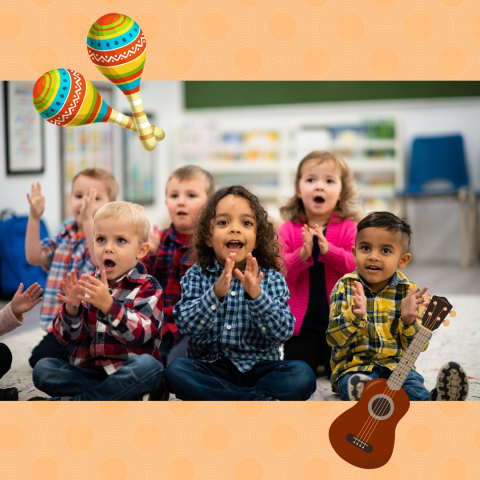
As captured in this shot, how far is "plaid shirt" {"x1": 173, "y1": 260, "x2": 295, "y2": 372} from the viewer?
4.49 ft

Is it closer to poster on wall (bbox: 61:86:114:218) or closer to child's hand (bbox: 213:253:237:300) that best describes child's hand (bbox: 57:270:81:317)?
child's hand (bbox: 213:253:237:300)

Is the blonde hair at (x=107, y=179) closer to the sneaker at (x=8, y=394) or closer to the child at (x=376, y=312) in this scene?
the sneaker at (x=8, y=394)

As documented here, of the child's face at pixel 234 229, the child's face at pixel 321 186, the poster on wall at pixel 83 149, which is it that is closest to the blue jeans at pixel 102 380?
the child's face at pixel 234 229

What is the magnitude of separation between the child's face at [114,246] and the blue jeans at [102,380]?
9.7 inches

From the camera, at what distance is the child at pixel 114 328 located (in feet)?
4.40

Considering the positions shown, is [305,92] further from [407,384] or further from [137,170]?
[407,384]
